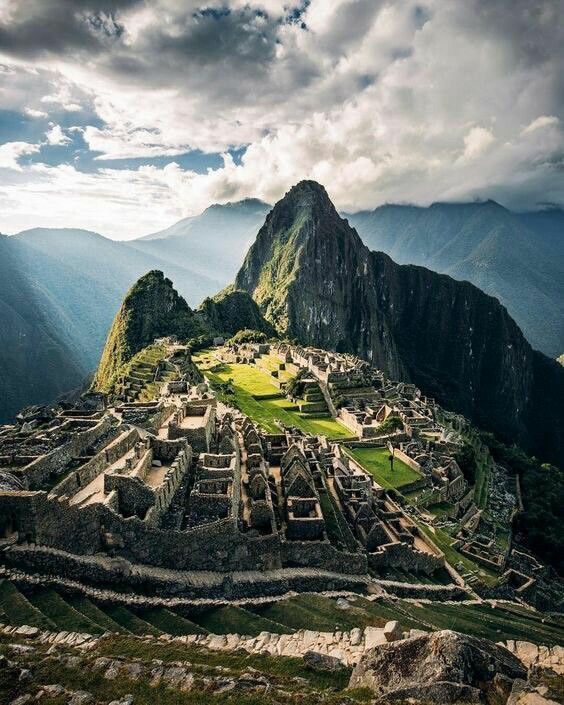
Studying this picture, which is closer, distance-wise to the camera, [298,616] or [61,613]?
[61,613]

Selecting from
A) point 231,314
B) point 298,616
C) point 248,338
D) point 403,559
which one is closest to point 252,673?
point 298,616

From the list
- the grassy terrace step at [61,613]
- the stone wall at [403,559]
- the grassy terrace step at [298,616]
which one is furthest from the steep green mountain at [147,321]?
the grassy terrace step at [61,613]

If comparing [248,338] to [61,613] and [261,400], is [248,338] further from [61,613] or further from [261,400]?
[61,613]

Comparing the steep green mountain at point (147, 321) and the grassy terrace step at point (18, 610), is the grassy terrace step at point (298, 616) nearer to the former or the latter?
the grassy terrace step at point (18, 610)

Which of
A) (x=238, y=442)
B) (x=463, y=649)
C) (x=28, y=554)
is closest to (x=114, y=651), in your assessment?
(x=28, y=554)

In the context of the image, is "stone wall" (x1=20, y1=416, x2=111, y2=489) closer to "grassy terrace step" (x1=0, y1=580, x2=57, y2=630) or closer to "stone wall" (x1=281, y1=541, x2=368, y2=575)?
"grassy terrace step" (x1=0, y1=580, x2=57, y2=630)

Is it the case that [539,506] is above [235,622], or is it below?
below

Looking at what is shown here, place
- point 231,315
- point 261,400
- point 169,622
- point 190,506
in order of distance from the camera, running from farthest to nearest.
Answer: point 231,315 < point 261,400 < point 190,506 < point 169,622
